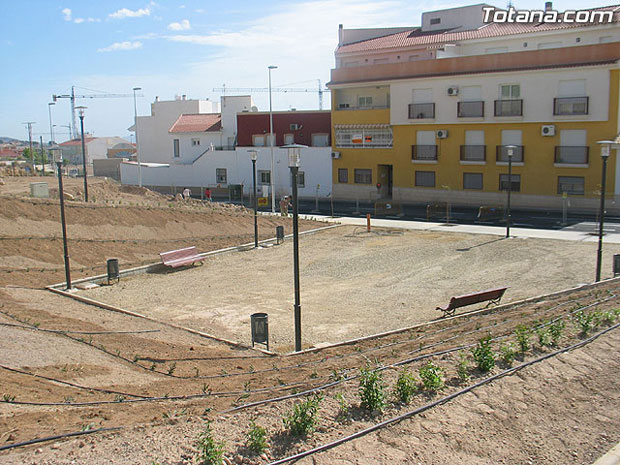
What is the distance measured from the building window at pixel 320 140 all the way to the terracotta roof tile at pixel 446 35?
8299 mm

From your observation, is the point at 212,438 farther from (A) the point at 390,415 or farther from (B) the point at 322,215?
(B) the point at 322,215

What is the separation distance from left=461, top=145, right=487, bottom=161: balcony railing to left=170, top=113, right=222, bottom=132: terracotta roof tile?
83.1ft

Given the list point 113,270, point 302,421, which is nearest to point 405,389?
point 302,421

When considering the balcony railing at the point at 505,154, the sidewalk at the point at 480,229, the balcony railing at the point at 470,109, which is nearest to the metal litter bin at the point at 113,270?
the sidewalk at the point at 480,229

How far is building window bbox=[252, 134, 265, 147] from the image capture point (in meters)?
53.4

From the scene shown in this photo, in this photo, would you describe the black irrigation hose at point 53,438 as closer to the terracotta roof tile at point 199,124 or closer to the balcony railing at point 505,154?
the balcony railing at point 505,154

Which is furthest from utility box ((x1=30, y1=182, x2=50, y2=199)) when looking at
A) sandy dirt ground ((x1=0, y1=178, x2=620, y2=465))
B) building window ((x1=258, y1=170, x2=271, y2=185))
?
building window ((x1=258, y1=170, x2=271, y2=185))

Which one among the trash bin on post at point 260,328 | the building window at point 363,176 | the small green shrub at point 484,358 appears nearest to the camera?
the small green shrub at point 484,358

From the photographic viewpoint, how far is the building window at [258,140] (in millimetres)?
53406

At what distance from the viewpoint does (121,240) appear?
1067 inches

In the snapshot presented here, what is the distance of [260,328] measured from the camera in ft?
47.1

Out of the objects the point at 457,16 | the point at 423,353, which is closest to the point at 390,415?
the point at 423,353

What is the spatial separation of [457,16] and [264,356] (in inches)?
1742

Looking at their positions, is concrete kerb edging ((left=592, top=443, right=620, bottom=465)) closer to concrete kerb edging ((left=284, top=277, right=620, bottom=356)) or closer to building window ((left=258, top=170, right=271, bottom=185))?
concrete kerb edging ((left=284, top=277, right=620, bottom=356))
